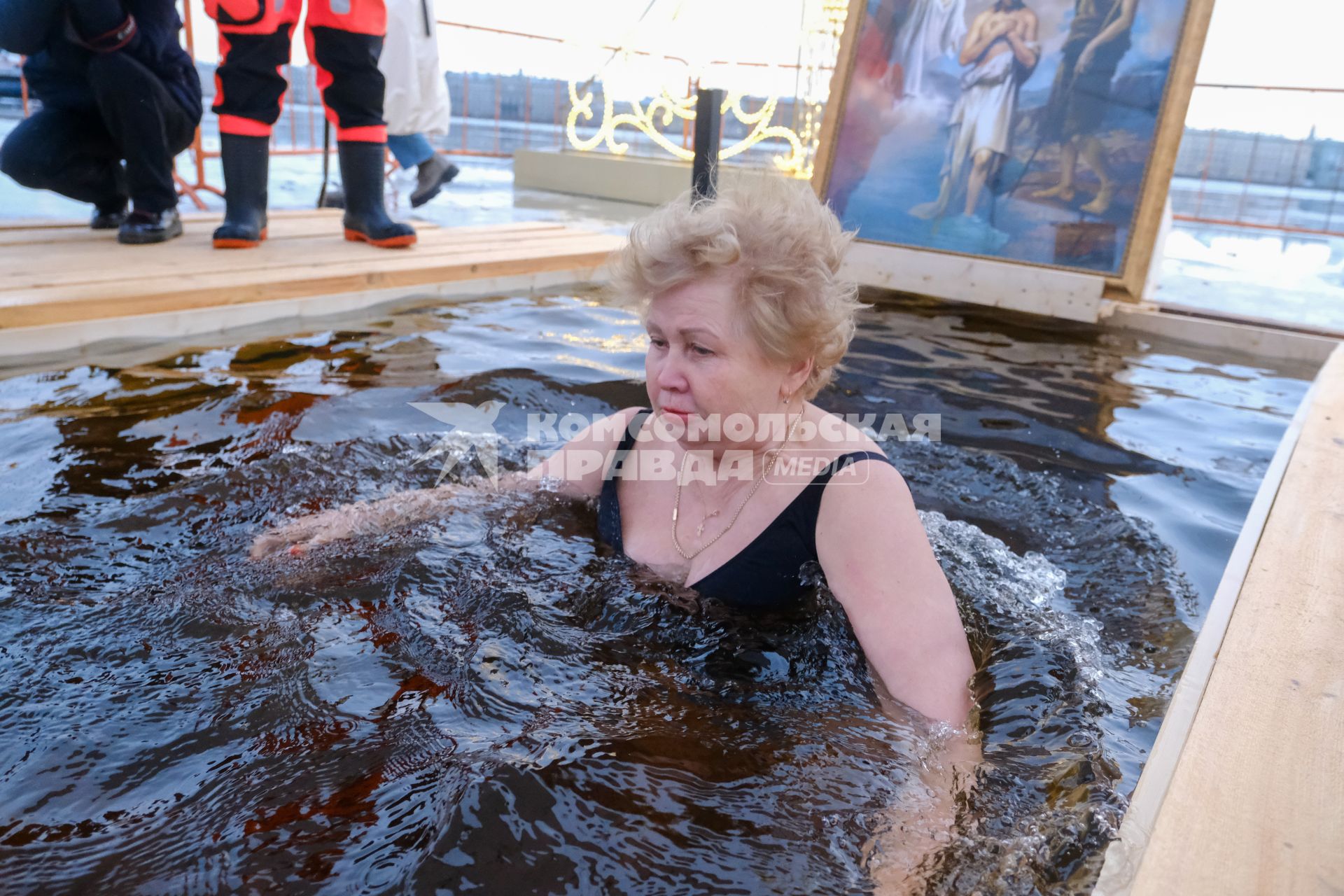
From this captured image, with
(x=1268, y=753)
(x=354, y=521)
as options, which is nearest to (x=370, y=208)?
(x=354, y=521)

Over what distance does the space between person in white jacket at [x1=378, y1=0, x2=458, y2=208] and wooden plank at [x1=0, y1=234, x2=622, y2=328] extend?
1154 millimetres

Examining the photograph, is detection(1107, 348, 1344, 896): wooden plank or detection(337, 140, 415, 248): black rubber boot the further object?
detection(337, 140, 415, 248): black rubber boot

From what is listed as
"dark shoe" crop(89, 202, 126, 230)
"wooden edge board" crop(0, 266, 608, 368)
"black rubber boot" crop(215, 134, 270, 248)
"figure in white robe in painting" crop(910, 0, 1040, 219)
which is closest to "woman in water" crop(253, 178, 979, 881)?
"wooden edge board" crop(0, 266, 608, 368)

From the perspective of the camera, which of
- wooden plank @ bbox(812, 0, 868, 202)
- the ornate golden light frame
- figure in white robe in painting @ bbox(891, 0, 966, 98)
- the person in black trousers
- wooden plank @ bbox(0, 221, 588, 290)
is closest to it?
wooden plank @ bbox(0, 221, 588, 290)

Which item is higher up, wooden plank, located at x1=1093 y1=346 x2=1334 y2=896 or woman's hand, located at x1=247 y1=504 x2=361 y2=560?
wooden plank, located at x1=1093 y1=346 x2=1334 y2=896

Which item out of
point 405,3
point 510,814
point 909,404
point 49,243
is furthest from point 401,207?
point 510,814

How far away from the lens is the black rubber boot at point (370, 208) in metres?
4.77

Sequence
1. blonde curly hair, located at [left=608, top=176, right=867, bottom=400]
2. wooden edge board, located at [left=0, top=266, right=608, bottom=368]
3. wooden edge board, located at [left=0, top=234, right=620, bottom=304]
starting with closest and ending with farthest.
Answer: blonde curly hair, located at [left=608, top=176, right=867, bottom=400]
wooden edge board, located at [left=0, top=266, right=608, bottom=368]
wooden edge board, located at [left=0, top=234, right=620, bottom=304]

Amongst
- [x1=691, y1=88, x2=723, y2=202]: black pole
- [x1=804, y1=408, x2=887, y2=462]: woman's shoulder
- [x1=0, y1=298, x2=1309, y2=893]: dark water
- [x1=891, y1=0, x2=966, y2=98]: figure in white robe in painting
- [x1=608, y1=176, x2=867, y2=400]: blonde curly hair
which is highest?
[x1=891, y1=0, x2=966, y2=98]: figure in white robe in painting

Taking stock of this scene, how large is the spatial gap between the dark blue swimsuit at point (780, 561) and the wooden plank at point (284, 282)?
1.37 metres

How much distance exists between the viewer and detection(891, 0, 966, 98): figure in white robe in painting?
563 cm

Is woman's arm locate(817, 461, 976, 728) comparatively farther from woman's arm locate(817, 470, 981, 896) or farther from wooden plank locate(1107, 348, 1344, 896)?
wooden plank locate(1107, 348, 1344, 896)

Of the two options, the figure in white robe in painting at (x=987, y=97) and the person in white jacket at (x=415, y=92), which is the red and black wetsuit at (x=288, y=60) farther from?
the figure in white robe in painting at (x=987, y=97)

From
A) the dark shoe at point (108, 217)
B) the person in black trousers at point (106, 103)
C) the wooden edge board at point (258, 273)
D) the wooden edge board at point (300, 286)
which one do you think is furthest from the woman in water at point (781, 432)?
the dark shoe at point (108, 217)
